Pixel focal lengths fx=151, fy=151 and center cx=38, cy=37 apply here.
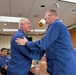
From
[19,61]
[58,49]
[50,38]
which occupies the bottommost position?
[19,61]

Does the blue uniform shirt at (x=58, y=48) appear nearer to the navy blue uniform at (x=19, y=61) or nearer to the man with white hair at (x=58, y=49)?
the man with white hair at (x=58, y=49)

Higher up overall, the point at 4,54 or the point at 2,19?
the point at 2,19

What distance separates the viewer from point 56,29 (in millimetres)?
1713

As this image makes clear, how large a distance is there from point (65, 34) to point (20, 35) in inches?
26.6

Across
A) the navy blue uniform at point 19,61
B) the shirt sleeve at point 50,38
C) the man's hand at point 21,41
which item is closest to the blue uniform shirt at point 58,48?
Answer: the shirt sleeve at point 50,38

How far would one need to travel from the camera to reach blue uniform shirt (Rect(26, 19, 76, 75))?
66.1 inches

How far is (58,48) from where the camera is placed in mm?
1729

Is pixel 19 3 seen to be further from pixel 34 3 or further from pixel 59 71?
pixel 59 71

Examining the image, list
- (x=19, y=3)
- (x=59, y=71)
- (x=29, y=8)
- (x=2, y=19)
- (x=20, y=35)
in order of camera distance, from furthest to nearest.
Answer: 1. (x=2, y=19)
2. (x=29, y=8)
3. (x=19, y=3)
4. (x=20, y=35)
5. (x=59, y=71)

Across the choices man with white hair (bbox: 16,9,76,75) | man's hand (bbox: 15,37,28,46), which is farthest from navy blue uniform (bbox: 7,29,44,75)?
man with white hair (bbox: 16,9,76,75)

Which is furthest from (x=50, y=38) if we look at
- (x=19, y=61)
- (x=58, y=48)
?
(x=19, y=61)

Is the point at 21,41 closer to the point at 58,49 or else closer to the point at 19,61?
the point at 19,61

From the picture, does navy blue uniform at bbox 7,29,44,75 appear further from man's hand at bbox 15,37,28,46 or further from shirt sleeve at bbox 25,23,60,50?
shirt sleeve at bbox 25,23,60,50

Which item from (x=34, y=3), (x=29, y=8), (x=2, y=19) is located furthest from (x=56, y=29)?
(x=2, y=19)
